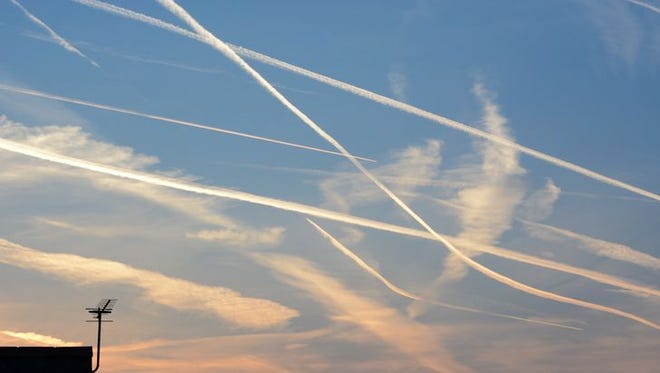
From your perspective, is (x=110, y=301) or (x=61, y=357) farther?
(x=110, y=301)

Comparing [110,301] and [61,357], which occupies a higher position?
[110,301]

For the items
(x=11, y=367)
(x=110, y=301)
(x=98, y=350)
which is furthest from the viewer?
(x=110, y=301)

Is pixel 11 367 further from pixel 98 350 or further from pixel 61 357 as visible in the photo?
pixel 98 350

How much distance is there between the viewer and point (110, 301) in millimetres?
98812

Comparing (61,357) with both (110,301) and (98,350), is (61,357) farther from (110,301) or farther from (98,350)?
(110,301)

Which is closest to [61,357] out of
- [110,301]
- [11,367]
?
[11,367]

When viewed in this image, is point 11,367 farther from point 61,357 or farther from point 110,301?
point 110,301

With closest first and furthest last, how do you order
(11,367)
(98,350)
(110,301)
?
(11,367), (98,350), (110,301)

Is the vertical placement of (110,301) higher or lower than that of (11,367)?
higher

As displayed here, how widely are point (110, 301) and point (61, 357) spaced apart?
13836mm

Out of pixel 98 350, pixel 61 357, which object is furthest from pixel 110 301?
pixel 61 357

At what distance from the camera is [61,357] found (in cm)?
8538

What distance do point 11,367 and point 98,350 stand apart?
31.3ft

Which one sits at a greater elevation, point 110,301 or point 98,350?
point 110,301
